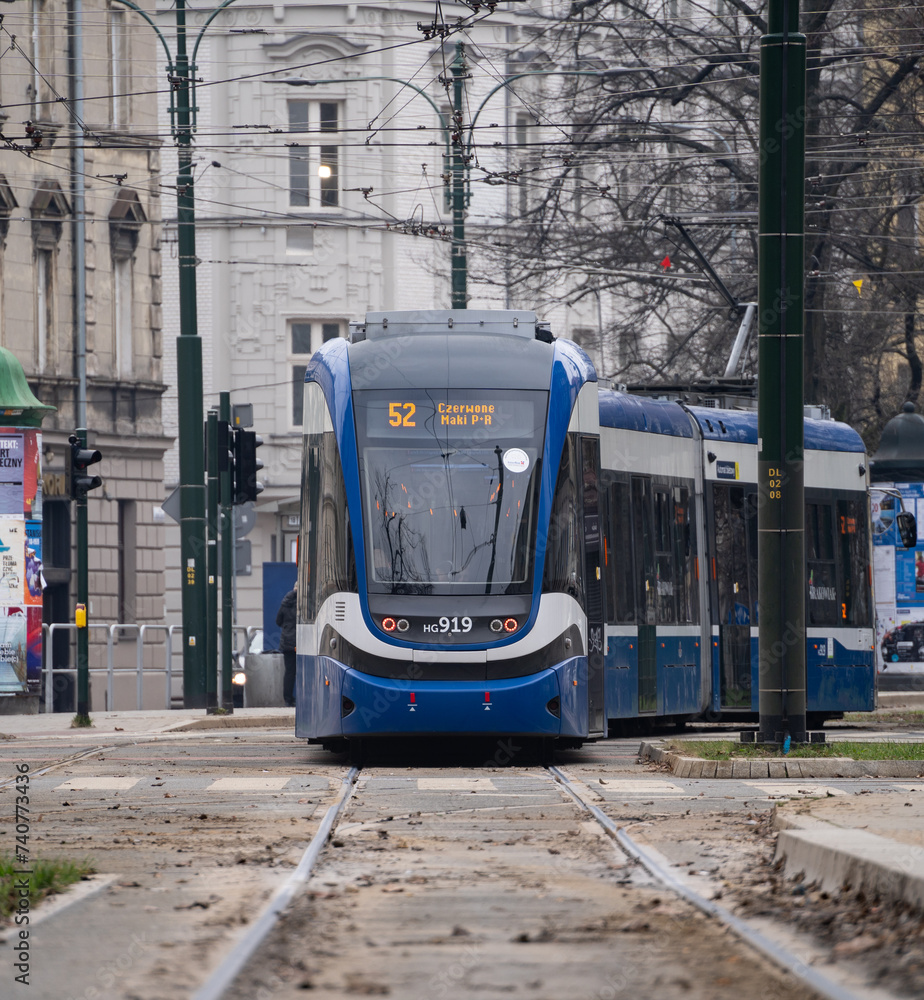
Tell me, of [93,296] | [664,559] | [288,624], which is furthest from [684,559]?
[93,296]

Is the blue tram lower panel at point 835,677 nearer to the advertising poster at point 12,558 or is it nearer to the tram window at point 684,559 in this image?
the tram window at point 684,559

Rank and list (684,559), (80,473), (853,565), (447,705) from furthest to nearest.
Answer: (80,473)
(853,565)
(684,559)
(447,705)

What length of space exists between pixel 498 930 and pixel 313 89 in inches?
1859

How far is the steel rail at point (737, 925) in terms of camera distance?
6395mm

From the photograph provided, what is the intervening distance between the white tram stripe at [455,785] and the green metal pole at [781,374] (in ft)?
8.14

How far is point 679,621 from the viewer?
20.4m

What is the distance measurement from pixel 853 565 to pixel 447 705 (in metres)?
8.44

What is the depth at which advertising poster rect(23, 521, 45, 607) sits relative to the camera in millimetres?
28891

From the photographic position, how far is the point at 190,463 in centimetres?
2723

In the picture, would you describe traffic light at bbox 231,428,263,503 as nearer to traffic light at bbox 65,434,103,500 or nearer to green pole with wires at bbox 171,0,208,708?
green pole with wires at bbox 171,0,208,708

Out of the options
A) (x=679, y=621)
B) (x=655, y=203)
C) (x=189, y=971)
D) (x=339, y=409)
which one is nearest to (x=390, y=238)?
(x=655, y=203)

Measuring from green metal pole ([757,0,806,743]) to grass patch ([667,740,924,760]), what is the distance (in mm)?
122

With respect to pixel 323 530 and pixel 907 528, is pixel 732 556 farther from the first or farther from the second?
pixel 323 530

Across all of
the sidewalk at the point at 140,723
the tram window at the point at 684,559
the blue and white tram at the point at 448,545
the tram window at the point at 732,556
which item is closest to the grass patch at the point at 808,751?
the blue and white tram at the point at 448,545
